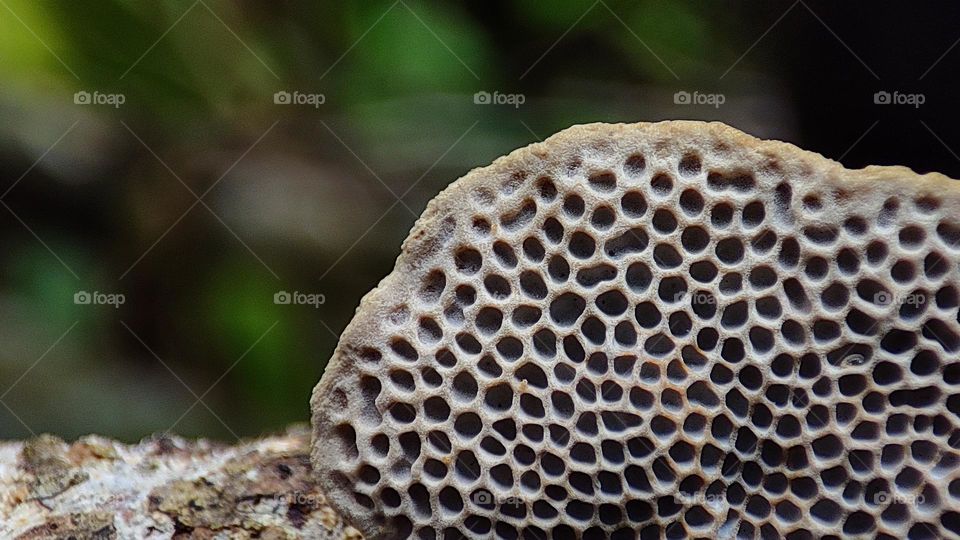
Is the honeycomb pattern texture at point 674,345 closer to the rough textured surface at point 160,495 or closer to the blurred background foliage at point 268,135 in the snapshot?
the rough textured surface at point 160,495

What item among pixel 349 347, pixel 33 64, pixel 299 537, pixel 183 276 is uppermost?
pixel 33 64

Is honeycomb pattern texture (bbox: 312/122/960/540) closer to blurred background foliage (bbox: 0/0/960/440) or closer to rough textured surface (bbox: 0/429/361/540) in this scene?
rough textured surface (bbox: 0/429/361/540)

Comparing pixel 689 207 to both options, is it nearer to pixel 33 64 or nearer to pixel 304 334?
pixel 304 334

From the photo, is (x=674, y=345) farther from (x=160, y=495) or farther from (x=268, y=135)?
(x=268, y=135)

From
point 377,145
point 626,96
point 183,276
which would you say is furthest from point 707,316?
point 183,276

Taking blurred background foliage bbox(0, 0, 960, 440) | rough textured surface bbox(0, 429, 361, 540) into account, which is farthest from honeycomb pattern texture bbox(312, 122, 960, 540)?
blurred background foliage bbox(0, 0, 960, 440)

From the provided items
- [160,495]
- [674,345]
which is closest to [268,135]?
[160,495]
